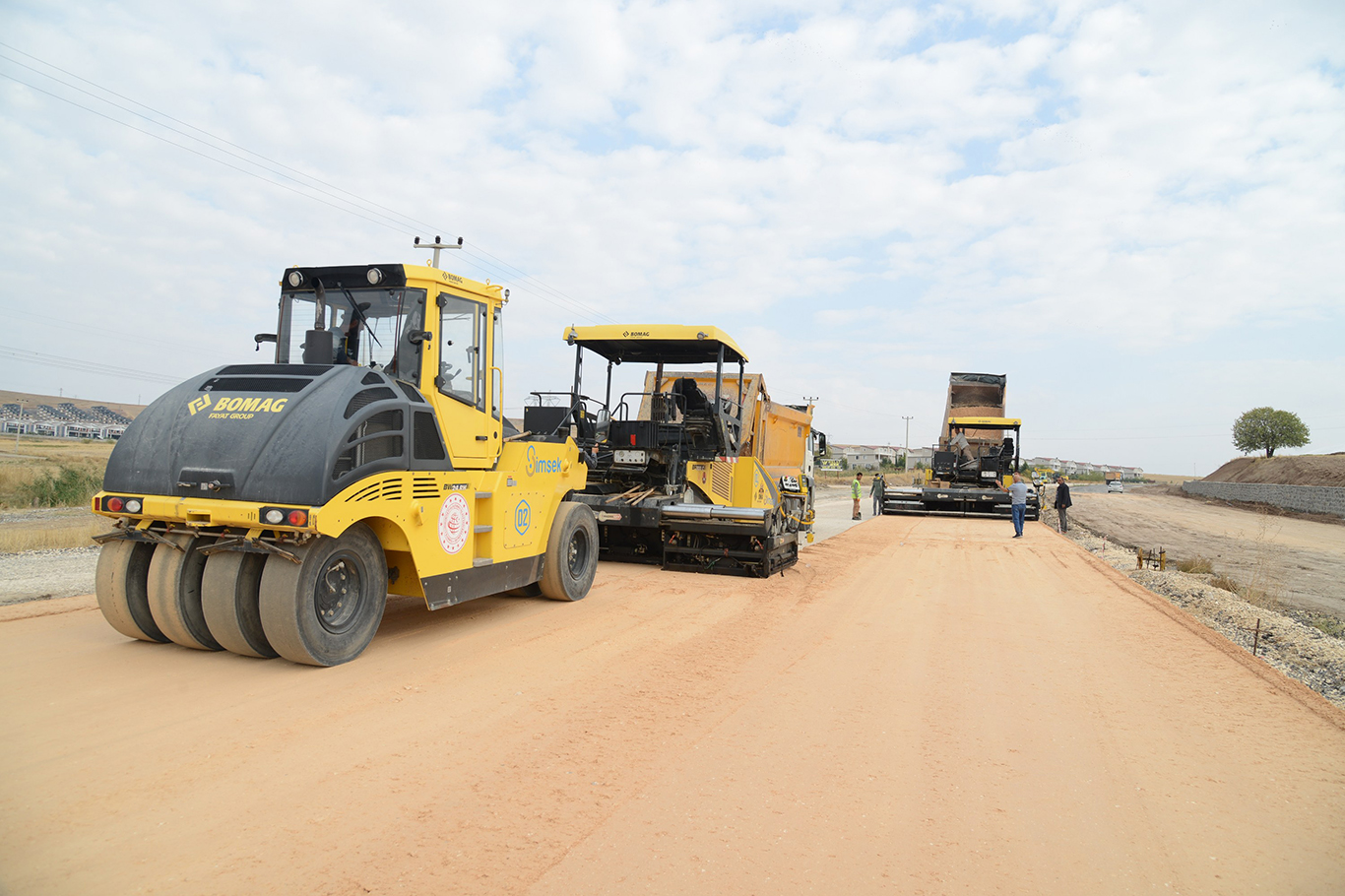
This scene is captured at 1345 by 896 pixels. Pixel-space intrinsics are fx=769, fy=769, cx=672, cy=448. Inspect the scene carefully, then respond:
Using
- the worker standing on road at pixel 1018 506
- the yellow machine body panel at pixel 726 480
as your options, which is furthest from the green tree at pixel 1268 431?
the yellow machine body panel at pixel 726 480

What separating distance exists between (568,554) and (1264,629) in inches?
318

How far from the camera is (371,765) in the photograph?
12.6 feet

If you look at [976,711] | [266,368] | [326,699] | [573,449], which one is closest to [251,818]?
[326,699]

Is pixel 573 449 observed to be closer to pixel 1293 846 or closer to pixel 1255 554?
pixel 1293 846

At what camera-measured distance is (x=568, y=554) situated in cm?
819

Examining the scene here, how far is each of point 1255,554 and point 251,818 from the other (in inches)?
865

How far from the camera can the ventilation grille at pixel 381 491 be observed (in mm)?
5266

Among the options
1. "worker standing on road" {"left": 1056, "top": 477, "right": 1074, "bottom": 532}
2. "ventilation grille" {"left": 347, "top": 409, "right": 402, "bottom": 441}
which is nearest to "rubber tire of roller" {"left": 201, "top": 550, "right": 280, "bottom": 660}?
"ventilation grille" {"left": 347, "top": 409, "right": 402, "bottom": 441}

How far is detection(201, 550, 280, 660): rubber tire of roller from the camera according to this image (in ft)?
16.8

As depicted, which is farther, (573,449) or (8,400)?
(8,400)

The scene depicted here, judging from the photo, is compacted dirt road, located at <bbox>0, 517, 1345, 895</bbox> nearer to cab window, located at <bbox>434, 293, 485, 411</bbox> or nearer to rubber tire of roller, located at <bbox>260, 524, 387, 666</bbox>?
rubber tire of roller, located at <bbox>260, 524, 387, 666</bbox>

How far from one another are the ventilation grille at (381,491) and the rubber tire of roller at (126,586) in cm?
161

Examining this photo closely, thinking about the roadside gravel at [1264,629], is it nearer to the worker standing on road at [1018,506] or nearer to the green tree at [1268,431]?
the worker standing on road at [1018,506]

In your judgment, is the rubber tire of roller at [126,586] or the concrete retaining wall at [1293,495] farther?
the concrete retaining wall at [1293,495]
